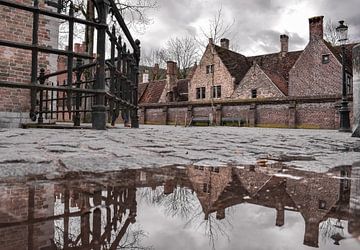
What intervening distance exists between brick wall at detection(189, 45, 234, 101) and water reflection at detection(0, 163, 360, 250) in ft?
100

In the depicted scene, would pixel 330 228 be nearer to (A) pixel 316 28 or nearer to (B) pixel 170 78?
(A) pixel 316 28

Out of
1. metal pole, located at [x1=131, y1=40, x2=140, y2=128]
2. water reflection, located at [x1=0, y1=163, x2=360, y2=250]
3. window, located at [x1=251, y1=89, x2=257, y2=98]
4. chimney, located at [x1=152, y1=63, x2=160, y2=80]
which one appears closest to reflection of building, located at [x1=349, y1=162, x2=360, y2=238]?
water reflection, located at [x1=0, y1=163, x2=360, y2=250]

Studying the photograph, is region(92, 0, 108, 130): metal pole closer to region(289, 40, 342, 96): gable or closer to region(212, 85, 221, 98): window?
region(289, 40, 342, 96): gable

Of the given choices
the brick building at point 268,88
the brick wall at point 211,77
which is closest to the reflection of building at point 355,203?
the brick building at point 268,88

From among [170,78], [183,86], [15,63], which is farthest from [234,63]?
[15,63]

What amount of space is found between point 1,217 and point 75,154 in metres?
1.18

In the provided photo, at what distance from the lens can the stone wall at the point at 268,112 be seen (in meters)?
20.2

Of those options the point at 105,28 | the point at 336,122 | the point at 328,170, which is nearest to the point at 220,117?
the point at 336,122

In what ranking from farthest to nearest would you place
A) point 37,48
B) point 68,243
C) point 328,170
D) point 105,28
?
point 105,28 → point 37,48 → point 328,170 → point 68,243

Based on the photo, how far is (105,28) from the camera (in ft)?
13.9

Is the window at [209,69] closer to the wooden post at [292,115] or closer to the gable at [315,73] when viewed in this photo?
the gable at [315,73]

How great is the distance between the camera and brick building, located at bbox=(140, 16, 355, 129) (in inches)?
838

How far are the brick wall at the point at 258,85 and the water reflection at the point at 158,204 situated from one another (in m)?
28.1

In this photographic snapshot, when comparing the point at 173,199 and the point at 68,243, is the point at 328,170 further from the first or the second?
the point at 68,243
